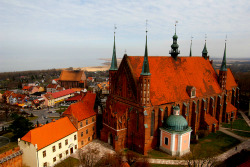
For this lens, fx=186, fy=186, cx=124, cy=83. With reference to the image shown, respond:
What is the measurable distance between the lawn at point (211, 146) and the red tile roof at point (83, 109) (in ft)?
48.9

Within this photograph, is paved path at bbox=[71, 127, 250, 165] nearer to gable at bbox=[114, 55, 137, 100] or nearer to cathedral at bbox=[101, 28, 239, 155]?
cathedral at bbox=[101, 28, 239, 155]

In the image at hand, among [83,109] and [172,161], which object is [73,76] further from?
[172,161]

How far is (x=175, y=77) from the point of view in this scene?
128 ft

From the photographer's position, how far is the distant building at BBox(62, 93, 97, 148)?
120ft

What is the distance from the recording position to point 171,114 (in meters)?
36.6

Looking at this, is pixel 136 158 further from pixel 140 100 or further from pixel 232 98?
pixel 232 98

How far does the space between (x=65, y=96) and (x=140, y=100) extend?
65.6 m

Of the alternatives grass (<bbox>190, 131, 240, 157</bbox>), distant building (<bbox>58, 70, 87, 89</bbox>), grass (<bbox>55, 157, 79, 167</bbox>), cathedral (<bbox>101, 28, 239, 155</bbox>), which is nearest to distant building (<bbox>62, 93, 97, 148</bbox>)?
cathedral (<bbox>101, 28, 239, 155</bbox>)

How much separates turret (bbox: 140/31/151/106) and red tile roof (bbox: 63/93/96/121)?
43.5 ft

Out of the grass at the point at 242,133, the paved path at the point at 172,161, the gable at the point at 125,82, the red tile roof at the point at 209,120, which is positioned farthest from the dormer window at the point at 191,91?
the grass at the point at 242,133

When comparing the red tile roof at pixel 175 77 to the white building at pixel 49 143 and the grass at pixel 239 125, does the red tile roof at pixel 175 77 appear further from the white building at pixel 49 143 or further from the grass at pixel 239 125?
the white building at pixel 49 143

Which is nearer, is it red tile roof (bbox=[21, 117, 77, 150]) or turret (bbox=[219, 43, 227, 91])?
red tile roof (bbox=[21, 117, 77, 150])

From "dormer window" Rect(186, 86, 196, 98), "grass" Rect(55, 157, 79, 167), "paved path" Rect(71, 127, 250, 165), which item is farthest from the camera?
"dormer window" Rect(186, 86, 196, 98)

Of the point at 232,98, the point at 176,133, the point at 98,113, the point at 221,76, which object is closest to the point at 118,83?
the point at 98,113
